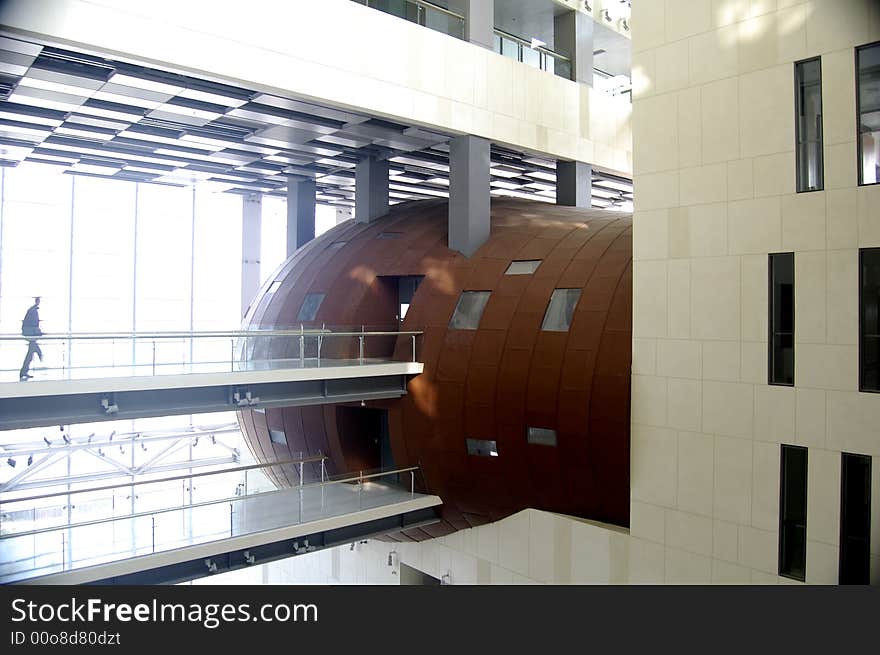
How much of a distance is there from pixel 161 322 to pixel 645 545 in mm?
30445

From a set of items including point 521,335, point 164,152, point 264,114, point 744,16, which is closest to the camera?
point 744,16

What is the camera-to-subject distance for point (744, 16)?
44.7 feet

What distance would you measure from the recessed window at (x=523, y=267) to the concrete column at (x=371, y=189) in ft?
26.4

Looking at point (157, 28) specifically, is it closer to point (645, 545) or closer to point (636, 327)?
point (636, 327)

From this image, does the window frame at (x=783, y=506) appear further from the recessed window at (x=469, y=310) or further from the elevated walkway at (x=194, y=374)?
the elevated walkway at (x=194, y=374)

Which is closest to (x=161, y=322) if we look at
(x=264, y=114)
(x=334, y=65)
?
(x=264, y=114)

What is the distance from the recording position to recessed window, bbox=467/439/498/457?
18.8m

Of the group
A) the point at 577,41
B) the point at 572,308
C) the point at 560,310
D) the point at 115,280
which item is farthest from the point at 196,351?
the point at 115,280

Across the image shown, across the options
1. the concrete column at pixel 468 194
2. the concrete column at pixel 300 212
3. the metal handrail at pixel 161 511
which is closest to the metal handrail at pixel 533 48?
the concrete column at pixel 468 194

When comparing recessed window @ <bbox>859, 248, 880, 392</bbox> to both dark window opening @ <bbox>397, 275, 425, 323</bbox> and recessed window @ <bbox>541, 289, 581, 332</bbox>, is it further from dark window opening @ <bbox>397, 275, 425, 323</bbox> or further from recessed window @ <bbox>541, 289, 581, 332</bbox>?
dark window opening @ <bbox>397, 275, 425, 323</bbox>

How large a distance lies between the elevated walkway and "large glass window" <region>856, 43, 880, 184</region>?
1181cm

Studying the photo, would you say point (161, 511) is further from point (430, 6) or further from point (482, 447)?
point (430, 6)

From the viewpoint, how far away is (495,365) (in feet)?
60.9

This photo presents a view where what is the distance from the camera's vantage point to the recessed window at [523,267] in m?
19.7
